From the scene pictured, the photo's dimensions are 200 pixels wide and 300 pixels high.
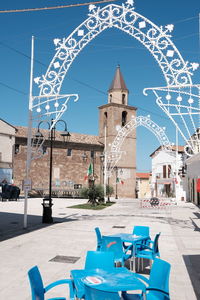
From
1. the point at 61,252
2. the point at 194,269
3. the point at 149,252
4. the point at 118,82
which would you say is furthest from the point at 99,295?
the point at 118,82

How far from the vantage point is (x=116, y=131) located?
52.5 meters

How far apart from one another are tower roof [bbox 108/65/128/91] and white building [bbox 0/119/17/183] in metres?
21.6

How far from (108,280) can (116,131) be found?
49.0 metres

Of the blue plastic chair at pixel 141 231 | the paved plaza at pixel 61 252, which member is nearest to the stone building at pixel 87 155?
the paved plaza at pixel 61 252

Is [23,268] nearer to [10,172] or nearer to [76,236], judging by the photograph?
[76,236]

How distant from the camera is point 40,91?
1348 cm

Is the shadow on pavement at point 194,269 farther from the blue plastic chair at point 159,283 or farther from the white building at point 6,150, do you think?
the white building at point 6,150

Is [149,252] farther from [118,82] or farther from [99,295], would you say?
[118,82]

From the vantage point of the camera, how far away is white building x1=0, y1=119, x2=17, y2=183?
1510 inches

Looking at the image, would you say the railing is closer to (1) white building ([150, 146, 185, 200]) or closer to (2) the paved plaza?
(1) white building ([150, 146, 185, 200])

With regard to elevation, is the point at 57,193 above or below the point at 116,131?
below

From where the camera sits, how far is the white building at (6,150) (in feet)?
126

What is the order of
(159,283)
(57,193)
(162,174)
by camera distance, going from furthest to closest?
1. (162,174)
2. (57,193)
3. (159,283)

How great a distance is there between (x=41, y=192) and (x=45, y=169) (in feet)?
→ 14.2
